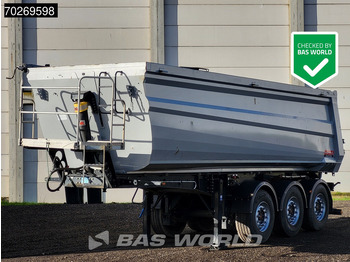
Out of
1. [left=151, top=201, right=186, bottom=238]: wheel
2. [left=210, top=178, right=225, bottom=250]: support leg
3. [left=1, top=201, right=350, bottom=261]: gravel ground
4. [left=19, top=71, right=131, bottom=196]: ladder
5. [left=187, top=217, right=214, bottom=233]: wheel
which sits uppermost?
[left=19, top=71, right=131, bottom=196]: ladder

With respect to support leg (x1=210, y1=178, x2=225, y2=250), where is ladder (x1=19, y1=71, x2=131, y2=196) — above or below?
above

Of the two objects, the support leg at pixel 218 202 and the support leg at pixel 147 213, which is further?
the support leg at pixel 147 213

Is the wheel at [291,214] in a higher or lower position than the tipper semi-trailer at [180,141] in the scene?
lower

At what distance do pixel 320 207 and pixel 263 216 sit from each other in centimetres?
245

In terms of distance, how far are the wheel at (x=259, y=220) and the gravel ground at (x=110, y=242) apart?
278mm

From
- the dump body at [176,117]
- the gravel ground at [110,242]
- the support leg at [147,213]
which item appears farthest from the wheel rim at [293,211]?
the support leg at [147,213]

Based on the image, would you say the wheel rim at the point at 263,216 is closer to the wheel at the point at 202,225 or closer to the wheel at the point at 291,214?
the wheel at the point at 291,214

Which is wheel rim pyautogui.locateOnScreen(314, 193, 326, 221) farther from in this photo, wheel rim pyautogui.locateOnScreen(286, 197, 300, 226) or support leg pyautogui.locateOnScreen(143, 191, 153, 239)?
support leg pyautogui.locateOnScreen(143, 191, 153, 239)

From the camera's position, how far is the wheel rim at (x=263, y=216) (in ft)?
42.0

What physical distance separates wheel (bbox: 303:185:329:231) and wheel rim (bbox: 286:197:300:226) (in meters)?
0.40

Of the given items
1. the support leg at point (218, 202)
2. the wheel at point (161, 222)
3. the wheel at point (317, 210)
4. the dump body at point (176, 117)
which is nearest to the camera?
the dump body at point (176, 117)

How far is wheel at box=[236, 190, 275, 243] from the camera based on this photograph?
12.4m

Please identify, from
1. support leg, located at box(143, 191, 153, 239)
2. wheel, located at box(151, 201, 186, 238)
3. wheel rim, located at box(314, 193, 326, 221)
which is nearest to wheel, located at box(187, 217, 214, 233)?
wheel, located at box(151, 201, 186, 238)

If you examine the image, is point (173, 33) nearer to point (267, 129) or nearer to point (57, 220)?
point (57, 220)
